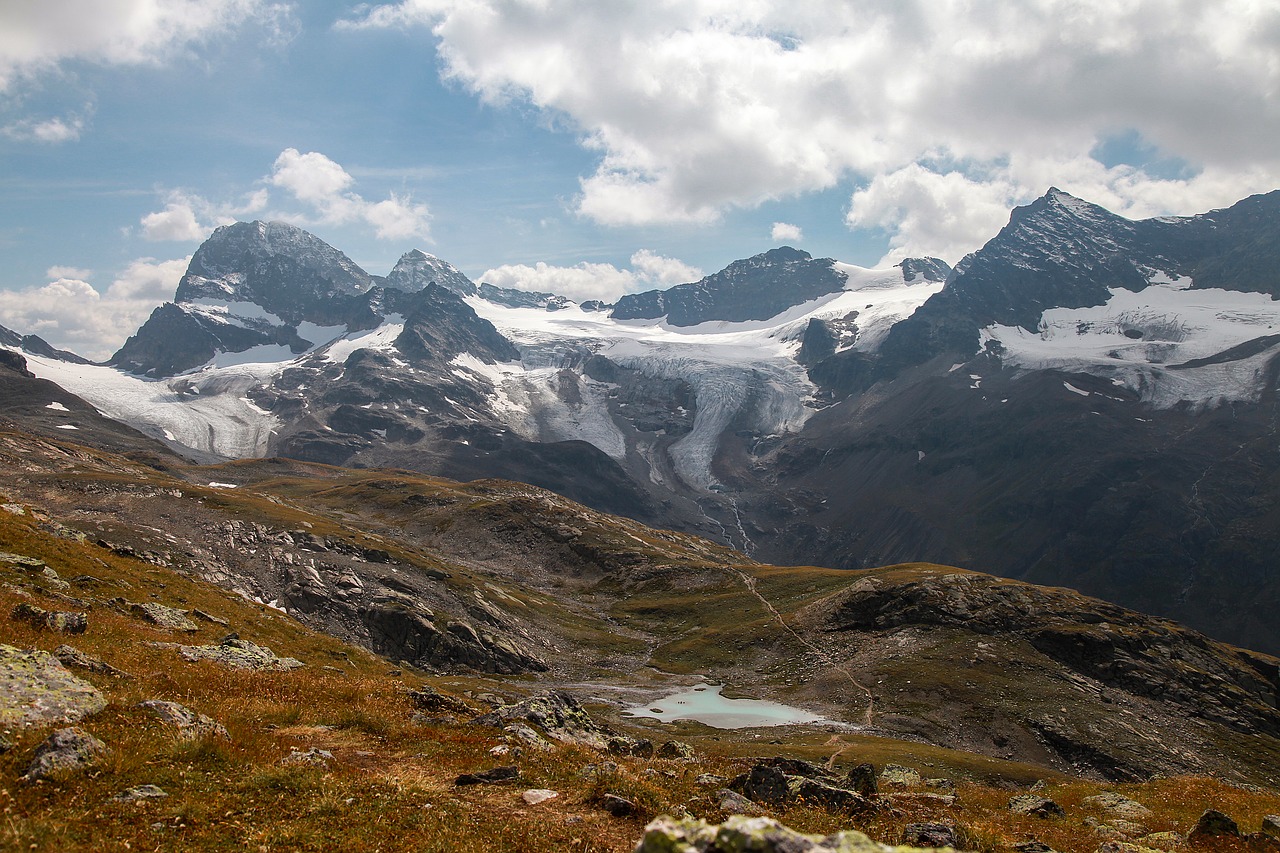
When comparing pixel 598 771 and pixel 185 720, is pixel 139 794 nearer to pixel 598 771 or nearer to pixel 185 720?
pixel 185 720

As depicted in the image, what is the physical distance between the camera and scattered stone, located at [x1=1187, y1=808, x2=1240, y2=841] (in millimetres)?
21000

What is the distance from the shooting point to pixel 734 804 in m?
18.5

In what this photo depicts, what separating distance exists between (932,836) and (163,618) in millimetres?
39450

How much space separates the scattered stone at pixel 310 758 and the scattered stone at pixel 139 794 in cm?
282

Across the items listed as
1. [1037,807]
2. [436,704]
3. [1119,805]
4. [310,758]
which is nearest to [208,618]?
[436,704]

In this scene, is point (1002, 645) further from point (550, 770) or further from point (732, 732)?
point (550, 770)

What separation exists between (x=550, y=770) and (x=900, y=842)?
947 centimetres

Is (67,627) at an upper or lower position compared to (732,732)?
upper

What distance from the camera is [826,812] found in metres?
19.6

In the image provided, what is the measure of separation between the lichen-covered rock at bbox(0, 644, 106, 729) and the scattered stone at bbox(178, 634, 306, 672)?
11160 mm

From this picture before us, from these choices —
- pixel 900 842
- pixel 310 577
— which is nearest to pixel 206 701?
pixel 900 842

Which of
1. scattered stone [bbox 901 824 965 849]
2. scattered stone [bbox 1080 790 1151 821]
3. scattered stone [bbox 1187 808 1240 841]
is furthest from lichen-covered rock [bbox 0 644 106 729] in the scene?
scattered stone [bbox 1080 790 1151 821]

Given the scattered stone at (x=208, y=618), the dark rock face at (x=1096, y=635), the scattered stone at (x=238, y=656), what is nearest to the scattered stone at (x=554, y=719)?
the scattered stone at (x=238, y=656)

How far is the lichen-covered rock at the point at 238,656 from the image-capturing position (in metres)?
29.2
